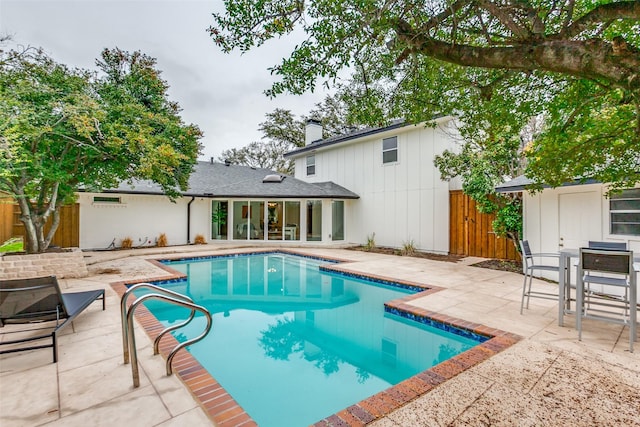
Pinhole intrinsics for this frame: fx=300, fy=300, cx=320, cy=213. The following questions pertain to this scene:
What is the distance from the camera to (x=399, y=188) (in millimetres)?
13805

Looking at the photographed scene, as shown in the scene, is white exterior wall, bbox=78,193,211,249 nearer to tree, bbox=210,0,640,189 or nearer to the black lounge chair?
the black lounge chair

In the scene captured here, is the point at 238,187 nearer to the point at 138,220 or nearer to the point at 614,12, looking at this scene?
the point at 138,220

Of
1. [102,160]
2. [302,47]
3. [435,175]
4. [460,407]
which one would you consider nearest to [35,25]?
[102,160]

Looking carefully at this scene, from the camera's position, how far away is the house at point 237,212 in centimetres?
1415

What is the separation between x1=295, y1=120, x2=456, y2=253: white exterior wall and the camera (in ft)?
40.8

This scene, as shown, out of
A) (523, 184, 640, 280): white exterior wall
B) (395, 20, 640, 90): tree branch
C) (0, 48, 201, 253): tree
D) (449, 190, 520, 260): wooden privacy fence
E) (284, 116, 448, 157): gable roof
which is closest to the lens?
(395, 20, 640, 90): tree branch

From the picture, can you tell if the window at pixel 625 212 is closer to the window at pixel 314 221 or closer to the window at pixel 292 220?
the window at pixel 314 221

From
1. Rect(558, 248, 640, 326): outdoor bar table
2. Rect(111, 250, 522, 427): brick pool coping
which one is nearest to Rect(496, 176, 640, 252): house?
Rect(558, 248, 640, 326): outdoor bar table

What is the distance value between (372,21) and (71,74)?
791cm

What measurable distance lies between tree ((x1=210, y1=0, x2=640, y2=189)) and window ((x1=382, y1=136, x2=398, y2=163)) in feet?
24.5

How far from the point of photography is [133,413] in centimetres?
255

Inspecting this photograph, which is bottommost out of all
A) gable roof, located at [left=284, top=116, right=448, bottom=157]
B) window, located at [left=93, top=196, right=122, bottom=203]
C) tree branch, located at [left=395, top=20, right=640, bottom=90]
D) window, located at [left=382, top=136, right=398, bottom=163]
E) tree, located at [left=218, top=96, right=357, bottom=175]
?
window, located at [left=93, top=196, right=122, bottom=203]

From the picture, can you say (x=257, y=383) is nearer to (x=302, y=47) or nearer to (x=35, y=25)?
(x=302, y=47)

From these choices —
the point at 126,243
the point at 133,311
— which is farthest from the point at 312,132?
the point at 133,311
